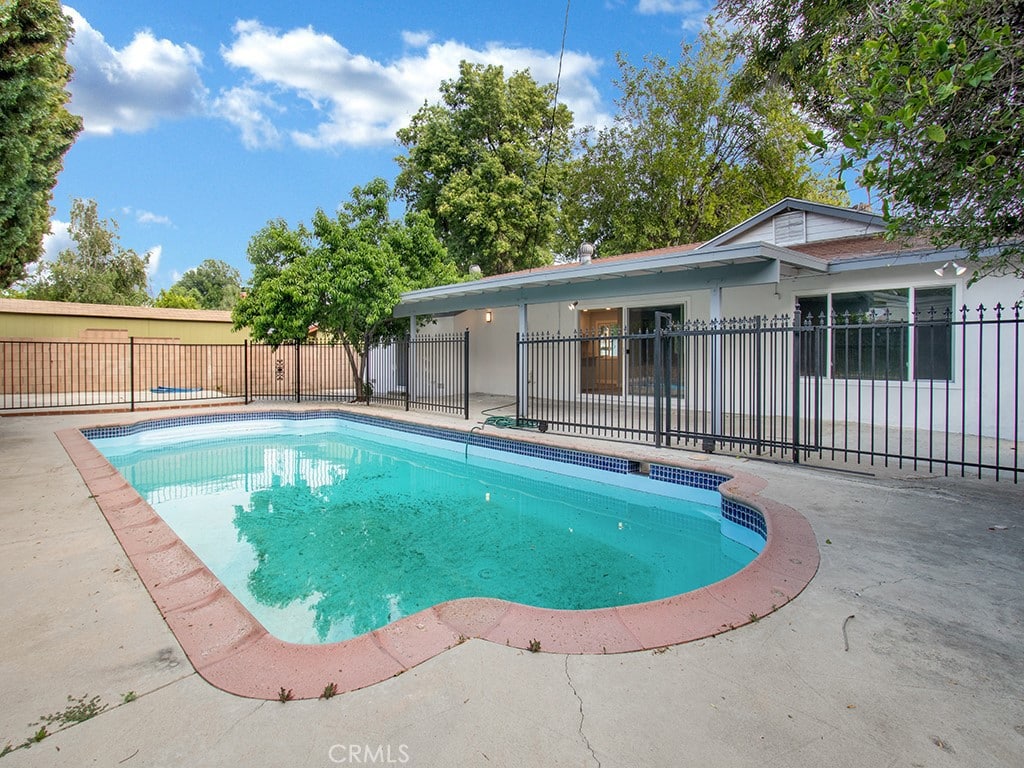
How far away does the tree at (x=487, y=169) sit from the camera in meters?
20.5

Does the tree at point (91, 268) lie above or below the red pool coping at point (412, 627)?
above

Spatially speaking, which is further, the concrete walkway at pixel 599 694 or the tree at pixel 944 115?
the tree at pixel 944 115

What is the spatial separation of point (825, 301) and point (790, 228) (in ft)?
6.00

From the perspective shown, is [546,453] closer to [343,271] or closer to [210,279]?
[343,271]

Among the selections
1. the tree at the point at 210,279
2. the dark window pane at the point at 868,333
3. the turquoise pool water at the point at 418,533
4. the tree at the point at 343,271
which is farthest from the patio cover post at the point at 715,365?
the tree at the point at 210,279

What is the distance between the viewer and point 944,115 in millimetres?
2611

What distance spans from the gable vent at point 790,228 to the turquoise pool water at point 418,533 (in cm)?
626

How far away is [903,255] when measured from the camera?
7613mm

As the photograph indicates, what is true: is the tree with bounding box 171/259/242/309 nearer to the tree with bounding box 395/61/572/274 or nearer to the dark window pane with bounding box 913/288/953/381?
the tree with bounding box 395/61/572/274

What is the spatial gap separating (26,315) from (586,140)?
2072 cm

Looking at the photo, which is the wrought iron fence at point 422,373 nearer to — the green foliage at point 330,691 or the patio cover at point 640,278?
the patio cover at point 640,278

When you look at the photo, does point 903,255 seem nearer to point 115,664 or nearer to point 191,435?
point 115,664

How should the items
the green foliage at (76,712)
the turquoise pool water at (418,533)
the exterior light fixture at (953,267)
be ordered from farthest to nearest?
1. the exterior light fixture at (953,267)
2. the turquoise pool water at (418,533)
3. the green foliage at (76,712)

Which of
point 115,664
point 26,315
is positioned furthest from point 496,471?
point 26,315
